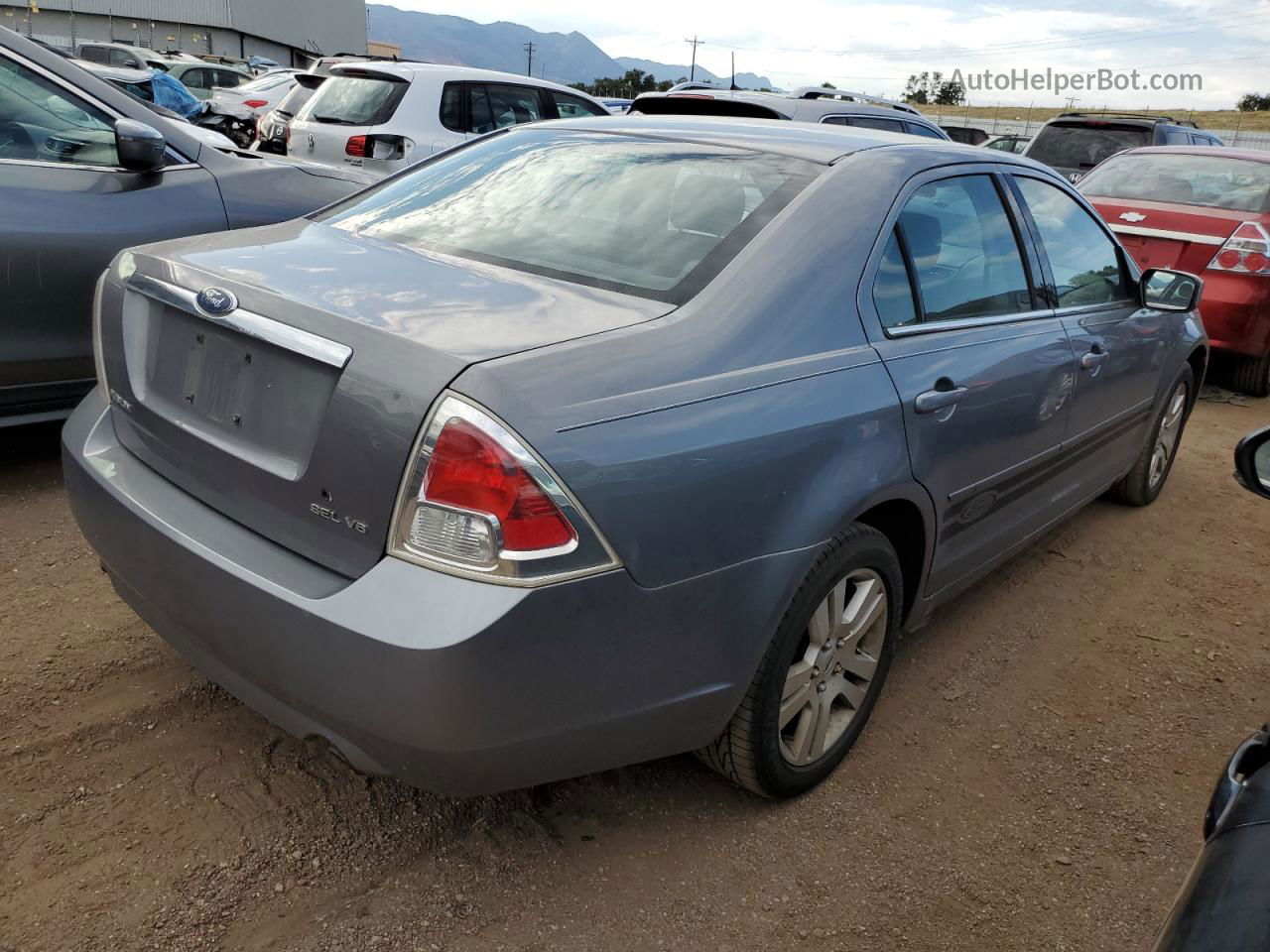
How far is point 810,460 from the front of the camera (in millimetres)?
2195

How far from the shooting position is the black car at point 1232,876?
3.86 feet

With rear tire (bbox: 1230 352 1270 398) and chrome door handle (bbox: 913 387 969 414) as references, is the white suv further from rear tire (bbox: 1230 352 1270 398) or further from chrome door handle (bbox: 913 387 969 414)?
chrome door handle (bbox: 913 387 969 414)

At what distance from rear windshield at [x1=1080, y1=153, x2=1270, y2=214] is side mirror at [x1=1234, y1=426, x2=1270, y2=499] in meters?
6.18

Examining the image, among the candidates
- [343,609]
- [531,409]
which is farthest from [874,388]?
[343,609]

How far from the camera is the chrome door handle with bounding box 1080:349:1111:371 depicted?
11.3ft

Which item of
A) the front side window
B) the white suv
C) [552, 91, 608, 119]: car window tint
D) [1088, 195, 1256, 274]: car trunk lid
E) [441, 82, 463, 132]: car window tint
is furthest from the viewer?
[552, 91, 608, 119]: car window tint

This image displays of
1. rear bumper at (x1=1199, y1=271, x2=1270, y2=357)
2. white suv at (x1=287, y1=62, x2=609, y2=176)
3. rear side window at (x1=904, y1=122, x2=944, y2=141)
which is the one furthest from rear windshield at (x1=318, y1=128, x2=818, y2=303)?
rear side window at (x1=904, y1=122, x2=944, y2=141)

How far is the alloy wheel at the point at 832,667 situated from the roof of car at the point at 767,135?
1.12 metres

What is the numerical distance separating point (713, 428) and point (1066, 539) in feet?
9.93

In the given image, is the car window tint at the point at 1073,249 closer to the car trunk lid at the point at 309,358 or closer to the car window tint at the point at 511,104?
the car trunk lid at the point at 309,358

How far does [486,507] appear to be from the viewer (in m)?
1.76

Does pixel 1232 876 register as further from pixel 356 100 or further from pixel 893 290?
pixel 356 100

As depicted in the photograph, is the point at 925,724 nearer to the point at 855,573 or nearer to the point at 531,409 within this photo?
the point at 855,573

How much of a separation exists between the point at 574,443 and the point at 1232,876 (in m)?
1.13
